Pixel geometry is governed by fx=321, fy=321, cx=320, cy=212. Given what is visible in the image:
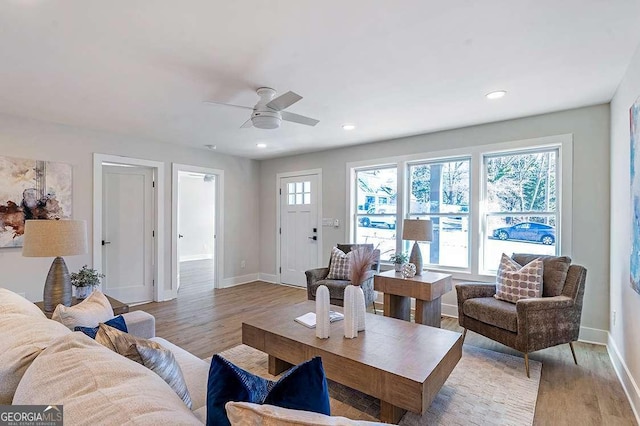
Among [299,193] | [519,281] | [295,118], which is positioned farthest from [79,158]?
[519,281]

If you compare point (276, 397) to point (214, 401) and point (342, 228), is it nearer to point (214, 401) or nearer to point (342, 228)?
point (214, 401)

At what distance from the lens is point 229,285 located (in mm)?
5844

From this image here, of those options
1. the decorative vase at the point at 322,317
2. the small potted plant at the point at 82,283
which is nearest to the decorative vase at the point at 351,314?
the decorative vase at the point at 322,317

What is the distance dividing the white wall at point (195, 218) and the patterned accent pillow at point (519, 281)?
26.4 ft

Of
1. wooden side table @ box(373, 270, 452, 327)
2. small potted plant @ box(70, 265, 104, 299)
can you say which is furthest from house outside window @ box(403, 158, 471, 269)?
Result: small potted plant @ box(70, 265, 104, 299)

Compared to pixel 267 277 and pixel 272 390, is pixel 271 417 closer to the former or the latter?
pixel 272 390

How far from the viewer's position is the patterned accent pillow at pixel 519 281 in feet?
9.50

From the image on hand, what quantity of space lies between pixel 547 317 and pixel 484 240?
4.88ft

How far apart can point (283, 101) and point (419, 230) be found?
2.09 meters

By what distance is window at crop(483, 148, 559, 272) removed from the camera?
3602 millimetres

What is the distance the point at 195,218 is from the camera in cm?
961

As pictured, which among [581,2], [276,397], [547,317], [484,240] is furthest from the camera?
[484,240]

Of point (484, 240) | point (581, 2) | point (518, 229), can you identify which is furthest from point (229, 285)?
point (581, 2)

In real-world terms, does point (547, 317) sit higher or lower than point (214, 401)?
lower
